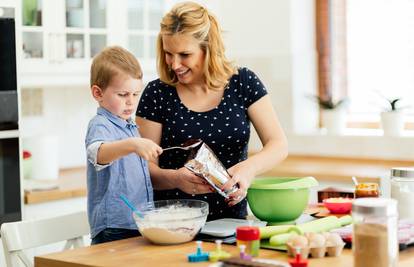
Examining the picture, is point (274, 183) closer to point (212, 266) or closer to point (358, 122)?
→ point (212, 266)

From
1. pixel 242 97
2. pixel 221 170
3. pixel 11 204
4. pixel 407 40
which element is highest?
pixel 407 40

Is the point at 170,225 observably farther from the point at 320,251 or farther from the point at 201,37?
the point at 201,37

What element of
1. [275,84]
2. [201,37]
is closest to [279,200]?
[201,37]

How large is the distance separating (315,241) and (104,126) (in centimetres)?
79

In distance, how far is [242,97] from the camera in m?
2.82

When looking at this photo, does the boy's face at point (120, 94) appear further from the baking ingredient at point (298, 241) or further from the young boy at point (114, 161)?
the baking ingredient at point (298, 241)

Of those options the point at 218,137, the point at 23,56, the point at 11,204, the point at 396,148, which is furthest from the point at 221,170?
the point at 396,148

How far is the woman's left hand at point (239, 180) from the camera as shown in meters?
2.52

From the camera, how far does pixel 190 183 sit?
2516mm

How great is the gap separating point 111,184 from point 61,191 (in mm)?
1563

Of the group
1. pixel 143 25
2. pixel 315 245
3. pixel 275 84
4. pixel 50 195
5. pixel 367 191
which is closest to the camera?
pixel 315 245

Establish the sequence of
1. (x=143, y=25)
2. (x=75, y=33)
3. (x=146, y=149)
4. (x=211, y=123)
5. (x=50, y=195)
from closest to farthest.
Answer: (x=146, y=149)
(x=211, y=123)
(x=50, y=195)
(x=75, y=33)
(x=143, y=25)

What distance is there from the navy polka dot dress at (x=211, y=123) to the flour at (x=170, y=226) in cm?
43

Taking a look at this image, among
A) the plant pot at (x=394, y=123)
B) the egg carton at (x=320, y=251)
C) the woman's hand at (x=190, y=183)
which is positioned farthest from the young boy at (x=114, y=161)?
the plant pot at (x=394, y=123)
